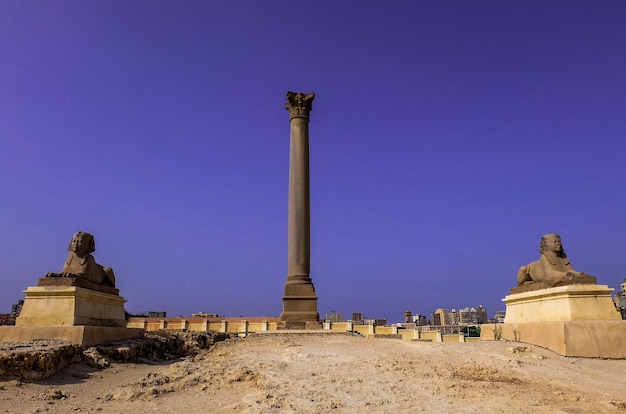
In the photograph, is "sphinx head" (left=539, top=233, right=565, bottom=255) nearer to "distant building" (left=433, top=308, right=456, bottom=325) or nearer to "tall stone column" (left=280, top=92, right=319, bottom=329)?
"tall stone column" (left=280, top=92, right=319, bottom=329)

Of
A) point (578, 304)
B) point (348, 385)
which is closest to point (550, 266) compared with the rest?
point (578, 304)

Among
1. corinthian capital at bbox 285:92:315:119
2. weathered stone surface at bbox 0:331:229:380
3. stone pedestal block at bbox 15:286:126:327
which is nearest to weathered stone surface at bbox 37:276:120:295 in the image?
stone pedestal block at bbox 15:286:126:327

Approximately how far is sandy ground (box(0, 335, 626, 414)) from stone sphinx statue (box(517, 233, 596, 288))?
1817 mm

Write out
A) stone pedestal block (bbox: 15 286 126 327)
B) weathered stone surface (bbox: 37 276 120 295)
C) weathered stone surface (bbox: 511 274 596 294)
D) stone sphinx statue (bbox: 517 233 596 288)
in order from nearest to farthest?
stone pedestal block (bbox: 15 286 126 327) → weathered stone surface (bbox: 37 276 120 295) → weathered stone surface (bbox: 511 274 596 294) → stone sphinx statue (bbox: 517 233 596 288)

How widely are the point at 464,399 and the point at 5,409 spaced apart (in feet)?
16.9

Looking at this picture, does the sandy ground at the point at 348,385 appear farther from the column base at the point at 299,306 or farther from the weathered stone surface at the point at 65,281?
the column base at the point at 299,306

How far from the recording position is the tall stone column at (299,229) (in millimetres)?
16672

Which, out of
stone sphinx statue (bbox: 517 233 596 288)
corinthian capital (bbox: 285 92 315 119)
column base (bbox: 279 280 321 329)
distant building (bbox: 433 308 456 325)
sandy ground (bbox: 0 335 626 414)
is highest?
corinthian capital (bbox: 285 92 315 119)

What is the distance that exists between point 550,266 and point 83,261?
10.6 meters

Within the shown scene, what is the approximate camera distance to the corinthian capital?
1930 cm

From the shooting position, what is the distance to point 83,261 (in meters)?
9.95

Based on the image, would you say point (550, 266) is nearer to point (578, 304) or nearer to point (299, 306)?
point (578, 304)

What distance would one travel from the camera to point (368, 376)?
6.65m

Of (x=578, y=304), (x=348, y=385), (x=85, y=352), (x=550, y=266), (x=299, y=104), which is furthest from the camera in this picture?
(x=299, y=104)
